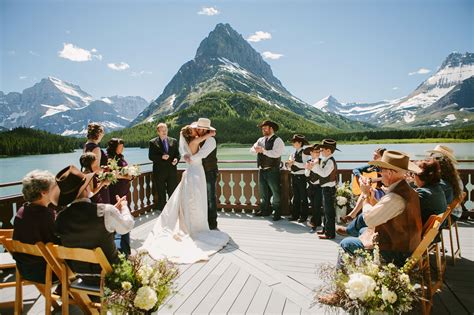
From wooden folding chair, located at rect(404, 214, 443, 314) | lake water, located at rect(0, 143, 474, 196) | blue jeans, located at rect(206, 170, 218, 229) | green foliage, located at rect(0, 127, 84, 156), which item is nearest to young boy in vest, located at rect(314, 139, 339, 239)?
blue jeans, located at rect(206, 170, 218, 229)

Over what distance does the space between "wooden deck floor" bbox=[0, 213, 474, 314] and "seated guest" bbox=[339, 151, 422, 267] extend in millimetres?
860

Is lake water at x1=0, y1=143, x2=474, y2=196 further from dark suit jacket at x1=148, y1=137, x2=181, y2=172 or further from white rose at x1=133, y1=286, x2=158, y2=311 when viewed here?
white rose at x1=133, y1=286, x2=158, y2=311

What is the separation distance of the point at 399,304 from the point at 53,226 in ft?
9.26

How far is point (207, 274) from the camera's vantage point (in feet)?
13.3

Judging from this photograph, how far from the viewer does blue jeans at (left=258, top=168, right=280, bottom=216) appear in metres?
6.67

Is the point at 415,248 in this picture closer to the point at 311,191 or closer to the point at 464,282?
the point at 464,282

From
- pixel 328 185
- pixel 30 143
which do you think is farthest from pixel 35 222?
pixel 30 143

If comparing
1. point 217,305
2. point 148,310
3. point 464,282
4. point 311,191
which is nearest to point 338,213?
point 311,191

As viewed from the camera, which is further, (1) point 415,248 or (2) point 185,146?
(2) point 185,146

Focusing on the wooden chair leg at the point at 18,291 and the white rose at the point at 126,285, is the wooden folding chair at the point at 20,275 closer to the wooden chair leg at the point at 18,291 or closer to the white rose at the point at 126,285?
the wooden chair leg at the point at 18,291

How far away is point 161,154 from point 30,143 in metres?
82.7

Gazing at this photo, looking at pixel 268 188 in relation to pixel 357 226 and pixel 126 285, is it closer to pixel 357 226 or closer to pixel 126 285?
pixel 357 226

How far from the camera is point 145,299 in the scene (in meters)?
2.16

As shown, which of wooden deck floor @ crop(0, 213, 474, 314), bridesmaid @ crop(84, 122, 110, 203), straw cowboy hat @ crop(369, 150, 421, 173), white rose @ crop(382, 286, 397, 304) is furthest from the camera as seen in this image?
bridesmaid @ crop(84, 122, 110, 203)
